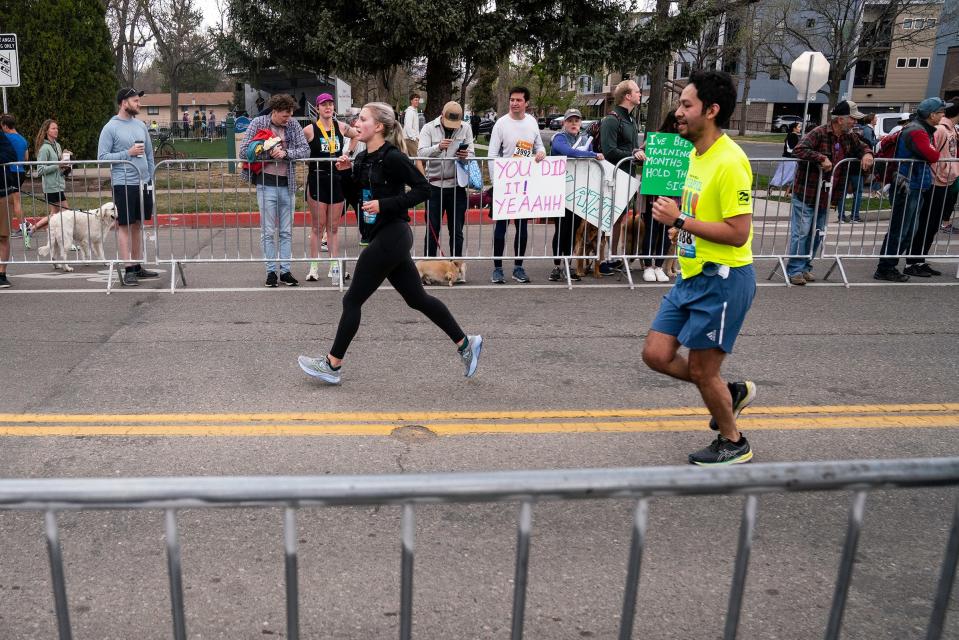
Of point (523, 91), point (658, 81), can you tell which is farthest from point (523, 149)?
point (658, 81)

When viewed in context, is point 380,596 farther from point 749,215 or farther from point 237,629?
point 749,215

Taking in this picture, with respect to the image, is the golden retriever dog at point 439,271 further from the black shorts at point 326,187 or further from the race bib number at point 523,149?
the race bib number at point 523,149

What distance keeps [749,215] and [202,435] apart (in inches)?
131

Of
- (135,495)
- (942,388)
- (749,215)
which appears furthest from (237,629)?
(942,388)

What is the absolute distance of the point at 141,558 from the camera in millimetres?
3645

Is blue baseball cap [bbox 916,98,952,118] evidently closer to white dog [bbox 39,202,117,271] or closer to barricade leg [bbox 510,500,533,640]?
Answer: white dog [bbox 39,202,117,271]

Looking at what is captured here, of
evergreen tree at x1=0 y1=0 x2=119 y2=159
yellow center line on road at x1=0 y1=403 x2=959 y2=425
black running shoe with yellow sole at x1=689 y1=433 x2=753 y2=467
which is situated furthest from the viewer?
evergreen tree at x1=0 y1=0 x2=119 y2=159

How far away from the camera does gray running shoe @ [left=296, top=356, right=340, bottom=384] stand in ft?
19.6

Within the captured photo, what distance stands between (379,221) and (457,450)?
1878 millimetres

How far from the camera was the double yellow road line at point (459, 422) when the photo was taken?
16.9 ft

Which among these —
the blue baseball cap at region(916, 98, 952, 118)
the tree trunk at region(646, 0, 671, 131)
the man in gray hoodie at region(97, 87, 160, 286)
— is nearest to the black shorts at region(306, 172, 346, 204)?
the man in gray hoodie at region(97, 87, 160, 286)

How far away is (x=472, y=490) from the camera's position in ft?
5.98

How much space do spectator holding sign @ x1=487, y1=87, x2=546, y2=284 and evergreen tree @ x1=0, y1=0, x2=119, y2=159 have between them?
16.2 meters

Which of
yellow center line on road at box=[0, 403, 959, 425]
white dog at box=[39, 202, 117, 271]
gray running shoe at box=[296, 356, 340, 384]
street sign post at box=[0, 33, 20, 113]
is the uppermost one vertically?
street sign post at box=[0, 33, 20, 113]
